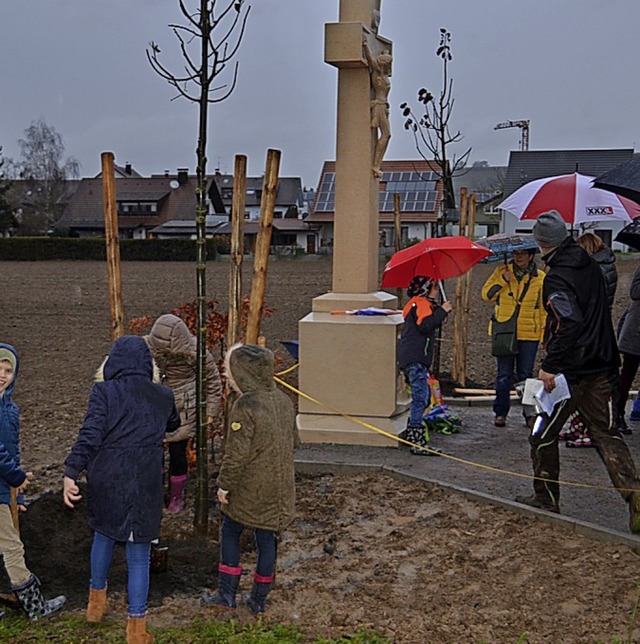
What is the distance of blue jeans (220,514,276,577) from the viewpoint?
4.38 meters

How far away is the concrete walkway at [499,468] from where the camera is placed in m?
5.59

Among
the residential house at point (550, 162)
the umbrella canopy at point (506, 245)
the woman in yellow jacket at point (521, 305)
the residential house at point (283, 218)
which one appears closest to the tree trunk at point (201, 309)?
the umbrella canopy at point (506, 245)

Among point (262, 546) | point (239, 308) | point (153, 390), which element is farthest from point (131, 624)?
point (239, 308)

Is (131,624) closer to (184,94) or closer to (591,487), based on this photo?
(184,94)

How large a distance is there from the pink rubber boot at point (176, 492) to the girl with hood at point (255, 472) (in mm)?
1645

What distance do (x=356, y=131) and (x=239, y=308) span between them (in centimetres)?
271

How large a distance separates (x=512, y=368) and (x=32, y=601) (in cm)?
524

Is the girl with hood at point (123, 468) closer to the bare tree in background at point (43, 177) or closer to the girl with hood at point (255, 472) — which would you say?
the girl with hood at point (255, 472)

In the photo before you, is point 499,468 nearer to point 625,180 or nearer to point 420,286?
point 420,286

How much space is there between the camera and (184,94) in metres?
5.22

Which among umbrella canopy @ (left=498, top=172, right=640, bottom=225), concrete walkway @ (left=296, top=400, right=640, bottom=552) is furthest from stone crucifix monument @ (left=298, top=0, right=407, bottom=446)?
umbrella canopy @ (left=498, top=172, right=640, bottom=225)

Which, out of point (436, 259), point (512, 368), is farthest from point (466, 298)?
point (436, 259)

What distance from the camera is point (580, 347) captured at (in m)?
5.36

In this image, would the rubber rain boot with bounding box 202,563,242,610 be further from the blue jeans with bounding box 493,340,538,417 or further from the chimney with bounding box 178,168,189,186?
the chimney with bounding box 178,168,189,186
